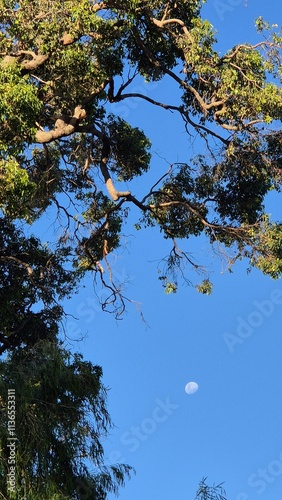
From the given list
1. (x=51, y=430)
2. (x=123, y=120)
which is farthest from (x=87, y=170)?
(x=51, y=430)

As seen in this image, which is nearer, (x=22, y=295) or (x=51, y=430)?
(x=51, y=430)

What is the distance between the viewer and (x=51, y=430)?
8.94 metres

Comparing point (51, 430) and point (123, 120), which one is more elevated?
point (123, 120)

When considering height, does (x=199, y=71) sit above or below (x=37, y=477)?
above

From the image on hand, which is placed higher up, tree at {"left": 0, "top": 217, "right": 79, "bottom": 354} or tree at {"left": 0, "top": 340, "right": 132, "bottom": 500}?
tree at {"left": 0, "top": 217, "right": 79, "bottom": 354}

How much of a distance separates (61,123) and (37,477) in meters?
6.71

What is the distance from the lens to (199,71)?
41.7ft

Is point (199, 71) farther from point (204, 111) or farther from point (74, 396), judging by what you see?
point (74, 396)

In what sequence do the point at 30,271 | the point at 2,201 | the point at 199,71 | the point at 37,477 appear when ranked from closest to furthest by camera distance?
the point at 37,477
the point at 2,201
the point at 199,71
the point at 30,271

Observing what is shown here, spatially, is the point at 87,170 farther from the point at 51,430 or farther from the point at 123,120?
the point at 51,430

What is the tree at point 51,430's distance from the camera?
27.2ft

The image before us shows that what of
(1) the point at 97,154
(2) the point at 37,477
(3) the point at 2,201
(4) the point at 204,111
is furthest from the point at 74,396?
(1) the point at 97,154

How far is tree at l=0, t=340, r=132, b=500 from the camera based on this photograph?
8.30 meters

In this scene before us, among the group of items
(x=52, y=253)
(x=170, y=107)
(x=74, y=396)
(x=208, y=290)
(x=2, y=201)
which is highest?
(x=170, y=107)
